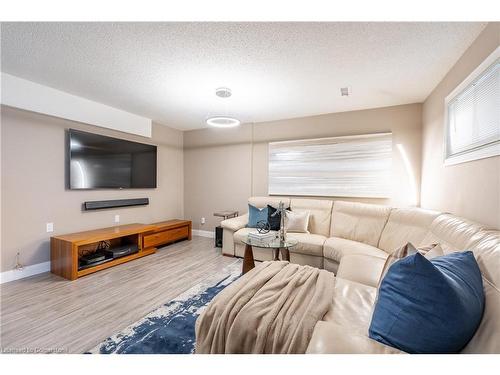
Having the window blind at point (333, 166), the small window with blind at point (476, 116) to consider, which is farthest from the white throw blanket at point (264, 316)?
the window blind at point (333, 166)

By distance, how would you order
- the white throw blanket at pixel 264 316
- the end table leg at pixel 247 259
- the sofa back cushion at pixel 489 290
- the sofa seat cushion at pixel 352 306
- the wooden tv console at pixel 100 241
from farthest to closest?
the end table leg at pixel 247 259 < the wooden tv console at pixel 100 241 < the sofa seat cushion at pixel 352 306 < the white throw blanket at pixel 264 316 < the sofa back cushion at pixel 489 290

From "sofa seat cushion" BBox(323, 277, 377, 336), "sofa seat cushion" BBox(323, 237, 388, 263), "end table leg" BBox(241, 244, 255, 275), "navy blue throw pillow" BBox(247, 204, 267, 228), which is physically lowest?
"end table leg" BBox(241, 244, 255, 275)

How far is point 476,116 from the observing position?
5.75 feet

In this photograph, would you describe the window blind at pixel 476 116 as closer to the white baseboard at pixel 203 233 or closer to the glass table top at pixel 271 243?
the glass table top at pixel 271 243

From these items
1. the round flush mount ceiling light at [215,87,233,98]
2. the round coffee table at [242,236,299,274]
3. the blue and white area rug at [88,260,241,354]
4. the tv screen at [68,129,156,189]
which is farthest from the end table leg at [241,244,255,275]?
the tv screen at [68,129,156,189]

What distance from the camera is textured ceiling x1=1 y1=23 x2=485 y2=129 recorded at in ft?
5.52

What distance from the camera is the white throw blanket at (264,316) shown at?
101 centimetres

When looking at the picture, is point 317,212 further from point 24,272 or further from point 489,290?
point 24,272

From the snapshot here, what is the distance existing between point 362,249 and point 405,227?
534 millimetres

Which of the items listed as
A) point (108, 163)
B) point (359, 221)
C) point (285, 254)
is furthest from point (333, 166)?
point (108, 163)

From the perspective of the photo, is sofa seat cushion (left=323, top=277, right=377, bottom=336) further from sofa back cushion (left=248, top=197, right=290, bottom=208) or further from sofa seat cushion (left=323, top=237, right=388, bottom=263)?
sofa back cushion (left=248, top=197, right=290, bottom=208)

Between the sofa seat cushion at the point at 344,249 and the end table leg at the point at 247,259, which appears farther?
the end table leg at the point at 247,259
